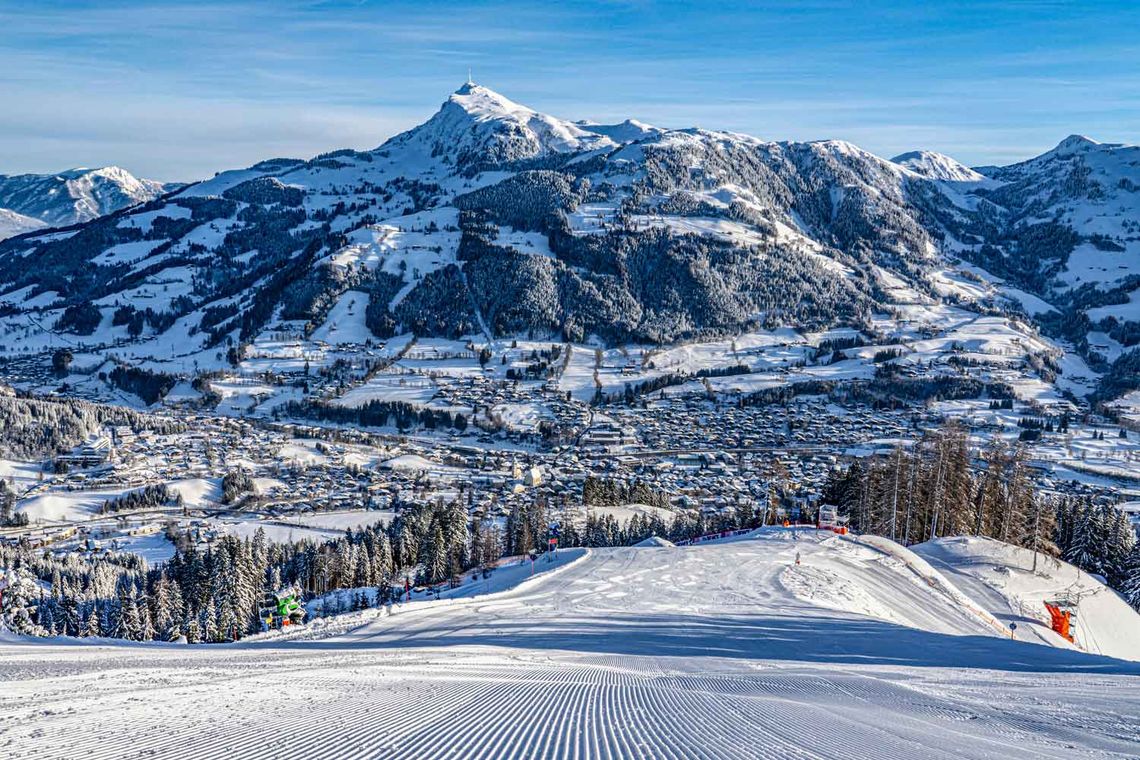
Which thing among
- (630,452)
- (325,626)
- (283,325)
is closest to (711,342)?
(630,452)

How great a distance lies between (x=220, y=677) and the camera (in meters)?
16.2


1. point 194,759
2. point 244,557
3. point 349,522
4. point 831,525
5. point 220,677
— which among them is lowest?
point 349,522

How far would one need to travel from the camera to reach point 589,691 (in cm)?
1633

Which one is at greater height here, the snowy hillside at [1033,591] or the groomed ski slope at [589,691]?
the groomed ski slope at [589,691]

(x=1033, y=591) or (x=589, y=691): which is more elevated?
(x=589, y=691)

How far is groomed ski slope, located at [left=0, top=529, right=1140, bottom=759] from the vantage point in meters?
11.0

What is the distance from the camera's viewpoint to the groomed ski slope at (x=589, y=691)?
1099 cm

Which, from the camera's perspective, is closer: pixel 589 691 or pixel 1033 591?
pixel 589 691

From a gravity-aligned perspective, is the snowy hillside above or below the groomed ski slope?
below

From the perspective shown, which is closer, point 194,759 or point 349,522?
point 194,759

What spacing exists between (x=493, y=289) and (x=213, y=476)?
101617 millimetres

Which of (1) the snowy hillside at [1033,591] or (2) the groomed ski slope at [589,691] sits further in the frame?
(1) the snowy hillside at [1033,591]

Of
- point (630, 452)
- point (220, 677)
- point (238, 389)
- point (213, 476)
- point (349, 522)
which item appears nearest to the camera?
point (220, 677)

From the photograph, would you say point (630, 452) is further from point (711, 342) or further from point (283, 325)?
point (283, 325)
